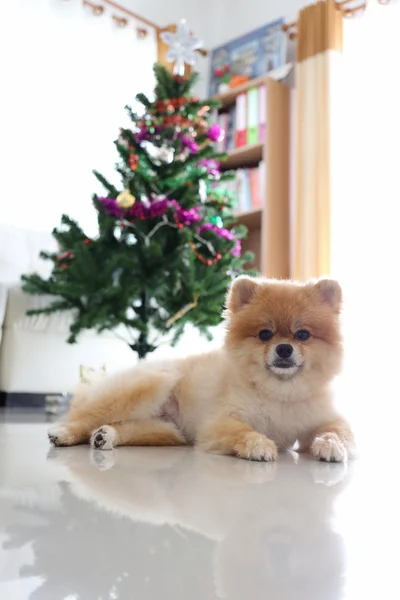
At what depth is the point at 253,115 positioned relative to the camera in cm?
473

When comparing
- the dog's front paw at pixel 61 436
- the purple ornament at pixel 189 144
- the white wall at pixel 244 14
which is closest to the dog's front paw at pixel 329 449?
the dog's front paw at pixel 61 436

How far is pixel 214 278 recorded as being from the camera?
3.00 metres

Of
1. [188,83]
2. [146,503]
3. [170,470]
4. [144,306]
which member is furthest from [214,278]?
[146,503]

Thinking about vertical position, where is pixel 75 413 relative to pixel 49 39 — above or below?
below

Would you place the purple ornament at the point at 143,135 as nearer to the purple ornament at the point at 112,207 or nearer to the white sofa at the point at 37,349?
the purple ornament at the point at 112,207

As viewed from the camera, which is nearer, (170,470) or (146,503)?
(146,503)


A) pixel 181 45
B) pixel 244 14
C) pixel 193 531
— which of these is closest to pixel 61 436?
pixel 193 531

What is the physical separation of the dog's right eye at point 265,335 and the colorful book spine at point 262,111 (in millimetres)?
3358

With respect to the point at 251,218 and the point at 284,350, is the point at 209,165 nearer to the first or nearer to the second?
the point at 251,218

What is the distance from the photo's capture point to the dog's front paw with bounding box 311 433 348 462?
4.62 feet

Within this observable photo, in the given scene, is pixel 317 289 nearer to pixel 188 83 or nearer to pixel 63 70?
pixel 188 83

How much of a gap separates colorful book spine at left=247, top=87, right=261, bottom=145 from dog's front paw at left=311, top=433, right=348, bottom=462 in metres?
3.59

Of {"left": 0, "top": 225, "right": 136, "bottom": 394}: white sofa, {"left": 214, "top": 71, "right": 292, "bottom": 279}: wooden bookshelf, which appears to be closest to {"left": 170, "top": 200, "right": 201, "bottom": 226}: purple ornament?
{"left": 0, "top": 225, "right": 136, "bottom": 394}: white sofa

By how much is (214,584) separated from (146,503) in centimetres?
35
